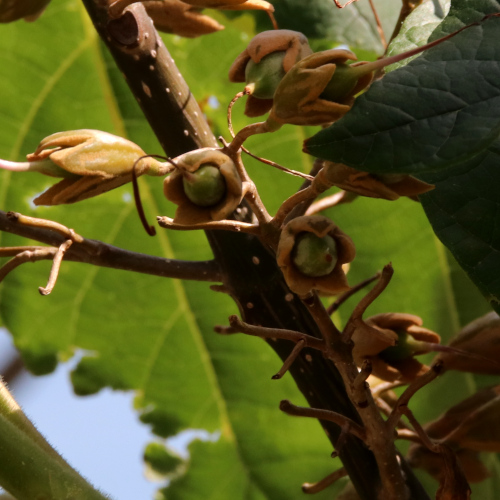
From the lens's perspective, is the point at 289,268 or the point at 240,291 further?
the point at 240,291

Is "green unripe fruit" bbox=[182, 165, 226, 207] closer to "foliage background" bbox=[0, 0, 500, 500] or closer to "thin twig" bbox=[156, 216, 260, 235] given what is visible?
"thin twig" bbox=[156, 216, 260, 235]

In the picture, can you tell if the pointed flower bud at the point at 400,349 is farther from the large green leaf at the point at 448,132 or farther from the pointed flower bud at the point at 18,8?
the pointed flower bud at the point at 18,8

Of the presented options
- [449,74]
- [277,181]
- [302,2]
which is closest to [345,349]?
[449,74]

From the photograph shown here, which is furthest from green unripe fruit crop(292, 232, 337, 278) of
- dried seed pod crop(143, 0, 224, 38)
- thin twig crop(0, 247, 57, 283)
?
dried seed pod crop(143, 0, 224, 38)

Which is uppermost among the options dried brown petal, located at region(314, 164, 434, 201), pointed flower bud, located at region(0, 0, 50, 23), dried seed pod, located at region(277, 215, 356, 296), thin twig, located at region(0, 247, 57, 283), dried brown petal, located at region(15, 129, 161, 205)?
pointed flower bud, located at region(0, 0, 50, 23)

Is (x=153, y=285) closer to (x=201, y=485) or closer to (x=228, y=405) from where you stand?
(x=228, y=405)
